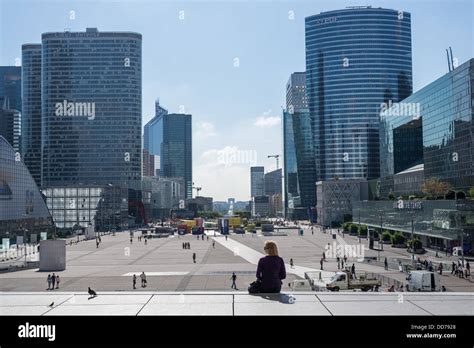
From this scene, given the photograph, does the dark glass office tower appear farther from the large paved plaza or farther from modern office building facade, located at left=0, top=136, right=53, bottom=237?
the large paved plaza

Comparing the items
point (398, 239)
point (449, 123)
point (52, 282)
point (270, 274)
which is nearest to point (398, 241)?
point (398, 239)

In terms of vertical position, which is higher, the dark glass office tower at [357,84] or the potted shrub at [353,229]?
the dark glass office tower at [357,84]

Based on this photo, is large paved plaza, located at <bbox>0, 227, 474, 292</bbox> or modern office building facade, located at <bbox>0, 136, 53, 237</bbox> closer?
large paved plaza, located at <bbox>0, 227, 474, 292</bbox>

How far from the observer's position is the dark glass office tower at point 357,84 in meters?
164

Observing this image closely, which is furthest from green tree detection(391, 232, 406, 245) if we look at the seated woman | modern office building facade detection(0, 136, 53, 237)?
the seated woman

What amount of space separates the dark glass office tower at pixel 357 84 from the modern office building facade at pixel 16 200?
9944cm

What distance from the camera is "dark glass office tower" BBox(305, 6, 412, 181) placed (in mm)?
163500

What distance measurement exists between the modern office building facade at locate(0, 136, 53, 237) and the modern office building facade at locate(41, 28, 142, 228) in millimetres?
78659

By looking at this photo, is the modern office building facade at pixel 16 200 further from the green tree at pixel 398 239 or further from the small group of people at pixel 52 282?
the green tree at pixel 398 239

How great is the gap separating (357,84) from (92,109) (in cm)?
9530

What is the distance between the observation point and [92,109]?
176500mm

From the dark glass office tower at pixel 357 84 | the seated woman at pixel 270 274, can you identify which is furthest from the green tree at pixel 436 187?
the dark glass office tower at pixel 357 84

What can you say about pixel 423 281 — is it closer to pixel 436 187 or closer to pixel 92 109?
pixel 436 187
